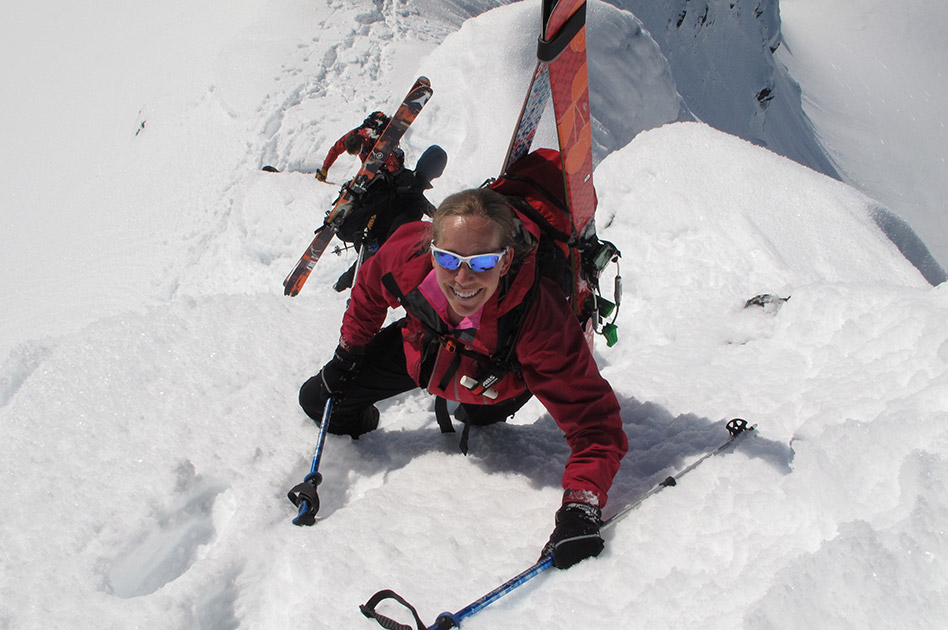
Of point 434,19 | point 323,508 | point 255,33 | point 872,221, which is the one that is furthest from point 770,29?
point 323,508

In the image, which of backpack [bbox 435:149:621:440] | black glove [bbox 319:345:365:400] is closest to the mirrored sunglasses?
backpack [bbox 435:149:621:440]

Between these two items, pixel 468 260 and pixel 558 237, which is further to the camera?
pixel 558 237

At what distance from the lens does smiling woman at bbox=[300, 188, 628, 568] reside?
2002 mm

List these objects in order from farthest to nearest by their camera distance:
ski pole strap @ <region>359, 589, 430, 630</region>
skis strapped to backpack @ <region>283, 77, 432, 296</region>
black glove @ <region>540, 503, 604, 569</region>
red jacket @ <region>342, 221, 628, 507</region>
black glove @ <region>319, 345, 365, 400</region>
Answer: skis strapped to backpack @ <region>283, 77, 432, 296</region> < black glove @ <region>319, 345, 365, 400</region> < red jacket @ <region>342, 221, 628, 507</region> < black glove @ <region>540, 503, 604, 569</region> < ski pole strap @ <region>359, 589, 430, 630</region>

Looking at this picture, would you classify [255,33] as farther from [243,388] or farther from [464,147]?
[243,388]

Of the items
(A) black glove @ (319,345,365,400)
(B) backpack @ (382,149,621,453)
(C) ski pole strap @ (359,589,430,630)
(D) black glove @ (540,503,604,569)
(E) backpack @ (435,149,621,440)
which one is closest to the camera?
(C) ski pole strap @ (359,589,430,630)

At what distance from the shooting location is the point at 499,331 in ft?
7.24

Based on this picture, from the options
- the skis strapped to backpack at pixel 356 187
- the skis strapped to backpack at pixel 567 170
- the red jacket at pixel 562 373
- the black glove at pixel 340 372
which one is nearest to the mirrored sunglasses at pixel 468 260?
the red jacket at pixel 562 373

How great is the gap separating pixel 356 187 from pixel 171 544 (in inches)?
126

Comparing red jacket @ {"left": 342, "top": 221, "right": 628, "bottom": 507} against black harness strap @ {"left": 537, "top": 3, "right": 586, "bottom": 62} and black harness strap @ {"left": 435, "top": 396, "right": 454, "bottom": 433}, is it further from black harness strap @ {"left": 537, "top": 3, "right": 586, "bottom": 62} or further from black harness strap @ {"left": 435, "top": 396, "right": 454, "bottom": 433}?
black harness strap @ {"left": 537, "top": 3, "right": 586, "bottom": 62}

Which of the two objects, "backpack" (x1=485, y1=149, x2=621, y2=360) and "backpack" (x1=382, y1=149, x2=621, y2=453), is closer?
"backpack" (x1=382, y1=149, x2=621, y2=453)

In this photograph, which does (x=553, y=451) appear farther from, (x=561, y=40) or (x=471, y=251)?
(x=561, y=40)

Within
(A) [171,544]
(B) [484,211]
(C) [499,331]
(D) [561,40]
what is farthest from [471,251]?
(A) [171,544]

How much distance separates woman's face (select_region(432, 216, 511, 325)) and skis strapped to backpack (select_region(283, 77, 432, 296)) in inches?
116
